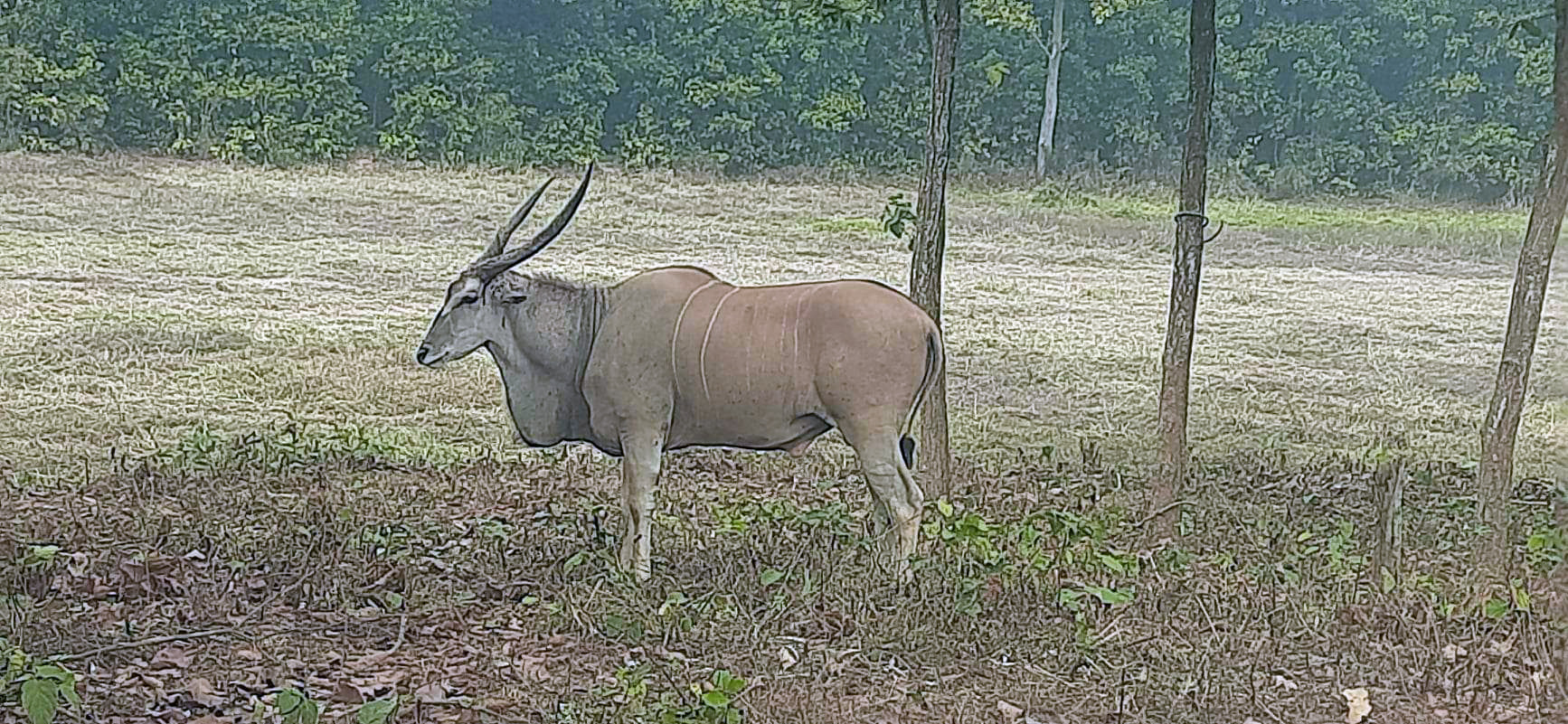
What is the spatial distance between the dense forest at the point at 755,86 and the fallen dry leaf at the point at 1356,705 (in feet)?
18.9

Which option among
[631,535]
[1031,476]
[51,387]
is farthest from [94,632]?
[51,387]

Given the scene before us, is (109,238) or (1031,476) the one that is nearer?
(1031,476)

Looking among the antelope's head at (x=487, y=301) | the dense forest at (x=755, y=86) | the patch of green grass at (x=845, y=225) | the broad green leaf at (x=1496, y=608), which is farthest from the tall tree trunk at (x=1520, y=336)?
the patch of green grass at (x=845, y=225)

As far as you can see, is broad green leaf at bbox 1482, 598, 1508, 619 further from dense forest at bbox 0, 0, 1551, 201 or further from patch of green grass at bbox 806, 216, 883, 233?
patch of green grass at bbox 806, 216, 883, 233

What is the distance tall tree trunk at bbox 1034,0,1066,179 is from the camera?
422 inches

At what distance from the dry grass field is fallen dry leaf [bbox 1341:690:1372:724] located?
0.03 metres

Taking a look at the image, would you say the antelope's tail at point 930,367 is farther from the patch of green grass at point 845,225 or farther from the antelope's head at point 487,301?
the patch of green grass at point 845,225

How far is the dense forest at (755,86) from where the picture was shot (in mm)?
9922

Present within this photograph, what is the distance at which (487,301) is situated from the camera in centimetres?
506

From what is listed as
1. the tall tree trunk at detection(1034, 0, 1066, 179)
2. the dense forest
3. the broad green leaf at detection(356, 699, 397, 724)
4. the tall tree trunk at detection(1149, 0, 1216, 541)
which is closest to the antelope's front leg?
the broad green leaf at detection(356, 699, 397, 724)

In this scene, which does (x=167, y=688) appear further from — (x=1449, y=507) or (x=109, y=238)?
(x=109, y=238)

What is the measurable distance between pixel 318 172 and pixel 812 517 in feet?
18.5

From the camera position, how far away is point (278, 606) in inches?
182

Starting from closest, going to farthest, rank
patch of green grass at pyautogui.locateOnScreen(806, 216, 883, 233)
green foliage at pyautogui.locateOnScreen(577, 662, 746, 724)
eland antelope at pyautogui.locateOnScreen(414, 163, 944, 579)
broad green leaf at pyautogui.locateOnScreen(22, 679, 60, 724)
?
broad green leaf at pyautogui.locateOnScreen(22, 679, 60, 724)
green foliage at pyautogui.locateOnScreen(577, 662, 746, 724)
eland antelope at pyautogui.locateOnScreen(414, 163, 944, 579)
patch of green grass at pyautogui.locateOnScreen(806, 216, 883, 233)
